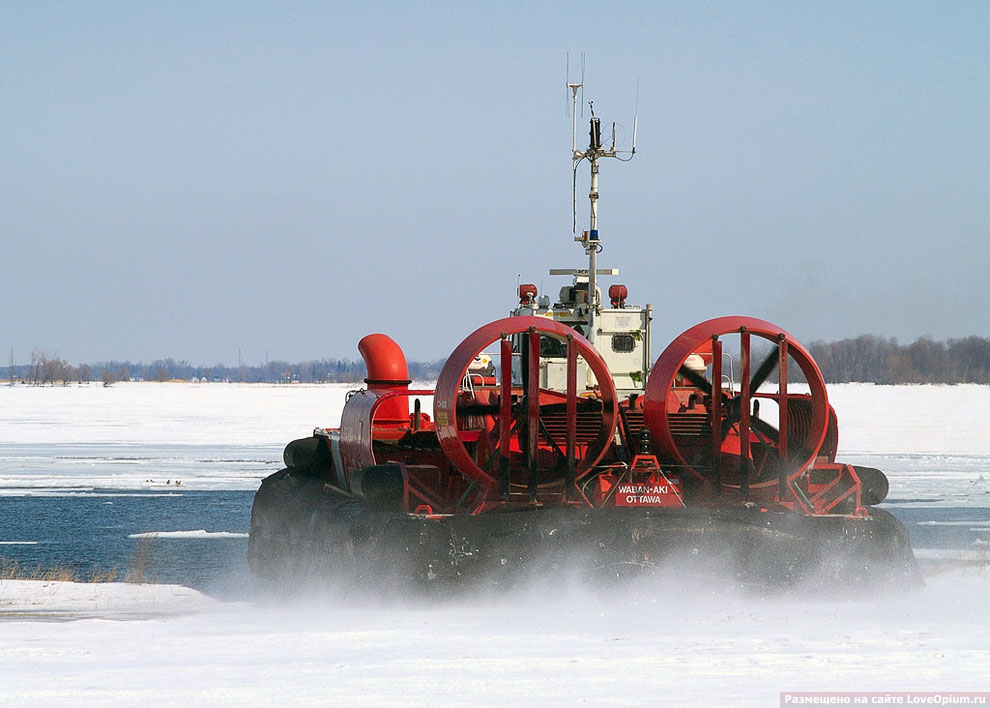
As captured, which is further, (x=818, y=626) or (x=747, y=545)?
(x=747, y=545)

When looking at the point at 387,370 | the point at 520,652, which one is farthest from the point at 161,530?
the point at 520,652

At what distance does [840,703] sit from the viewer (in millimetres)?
5070

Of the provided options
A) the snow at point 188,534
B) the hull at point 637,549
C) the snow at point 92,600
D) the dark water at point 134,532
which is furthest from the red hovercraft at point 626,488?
the snow at point 188,534

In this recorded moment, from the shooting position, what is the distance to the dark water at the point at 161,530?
12.1 meters

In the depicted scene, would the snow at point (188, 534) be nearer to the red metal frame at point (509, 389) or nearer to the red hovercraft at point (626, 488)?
the red hovercraft at point (626, 488)

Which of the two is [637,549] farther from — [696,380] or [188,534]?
[188,534]

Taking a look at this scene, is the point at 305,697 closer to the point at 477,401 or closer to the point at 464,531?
the point at 464,531

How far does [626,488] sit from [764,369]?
4.40ft

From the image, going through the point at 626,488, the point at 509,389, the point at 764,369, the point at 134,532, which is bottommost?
the point at 134,532

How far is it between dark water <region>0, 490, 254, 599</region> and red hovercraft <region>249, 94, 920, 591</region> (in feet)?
9.37

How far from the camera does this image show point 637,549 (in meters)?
7.87

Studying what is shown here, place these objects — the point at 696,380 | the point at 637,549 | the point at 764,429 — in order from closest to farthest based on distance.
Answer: the point at 637,549, the point at 696,380, the point at 764,429

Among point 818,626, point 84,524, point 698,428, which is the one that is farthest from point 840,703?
point 84,524

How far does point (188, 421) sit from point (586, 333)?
30623 mm
